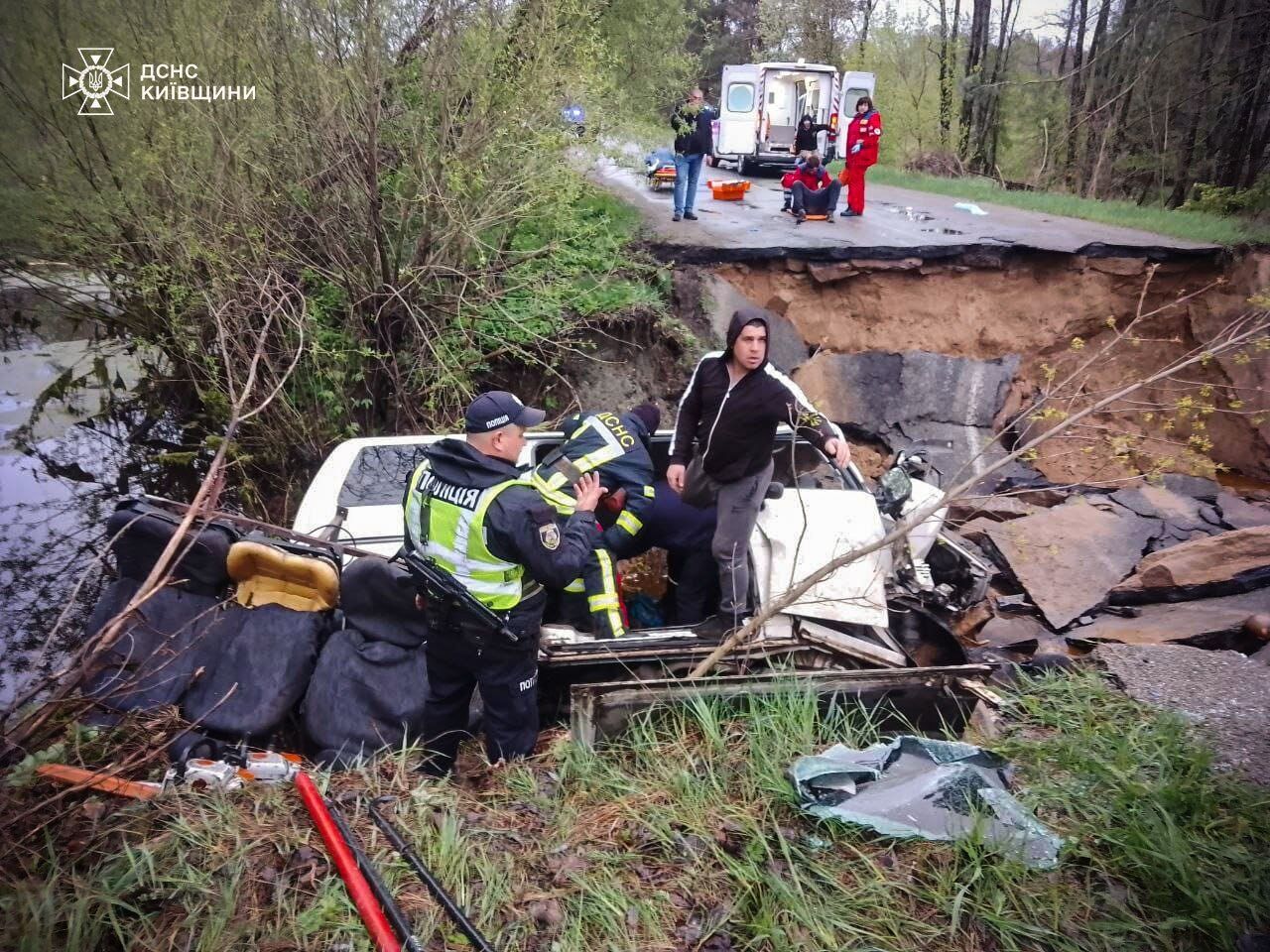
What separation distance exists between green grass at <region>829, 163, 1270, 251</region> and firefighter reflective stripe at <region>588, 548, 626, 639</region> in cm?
954

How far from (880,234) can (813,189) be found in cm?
135

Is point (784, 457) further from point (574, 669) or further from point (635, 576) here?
point (574, 669)

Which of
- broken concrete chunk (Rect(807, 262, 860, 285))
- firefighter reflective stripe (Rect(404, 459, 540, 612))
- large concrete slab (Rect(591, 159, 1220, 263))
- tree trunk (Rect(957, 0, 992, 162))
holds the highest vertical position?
tree trunk (Rect(957, 0, 992, 162))

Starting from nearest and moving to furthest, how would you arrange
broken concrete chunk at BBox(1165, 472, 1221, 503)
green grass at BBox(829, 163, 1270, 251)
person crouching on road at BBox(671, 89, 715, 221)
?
1. broken concrete chunk at BBox(1165, 472, 1221, 503)
2. green grass at BBox(829, 163, 1270, 251)
3. person crouching on road at BBox(671, 89, 715, 221)

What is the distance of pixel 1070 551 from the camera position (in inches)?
247

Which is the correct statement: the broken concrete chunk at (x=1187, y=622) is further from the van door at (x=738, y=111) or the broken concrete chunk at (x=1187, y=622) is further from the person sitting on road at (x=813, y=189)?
the van door at (x=738, y=111)

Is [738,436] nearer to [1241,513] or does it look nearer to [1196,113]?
[1241,513]

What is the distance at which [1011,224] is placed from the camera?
10.9m

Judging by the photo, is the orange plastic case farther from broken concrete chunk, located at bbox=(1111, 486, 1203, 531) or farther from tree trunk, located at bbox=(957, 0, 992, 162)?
tree trunk, located at bbox=(957, 0, 992, 162)

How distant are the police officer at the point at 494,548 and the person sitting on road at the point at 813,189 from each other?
877cm

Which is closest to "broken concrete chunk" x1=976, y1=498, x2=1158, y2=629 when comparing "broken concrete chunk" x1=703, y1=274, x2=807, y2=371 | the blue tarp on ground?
the blue tarp on ground

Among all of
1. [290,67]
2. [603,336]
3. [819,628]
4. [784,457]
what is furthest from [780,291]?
[819,628]

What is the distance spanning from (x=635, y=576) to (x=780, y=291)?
5.52 m

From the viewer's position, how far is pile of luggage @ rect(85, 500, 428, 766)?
3604 mm
